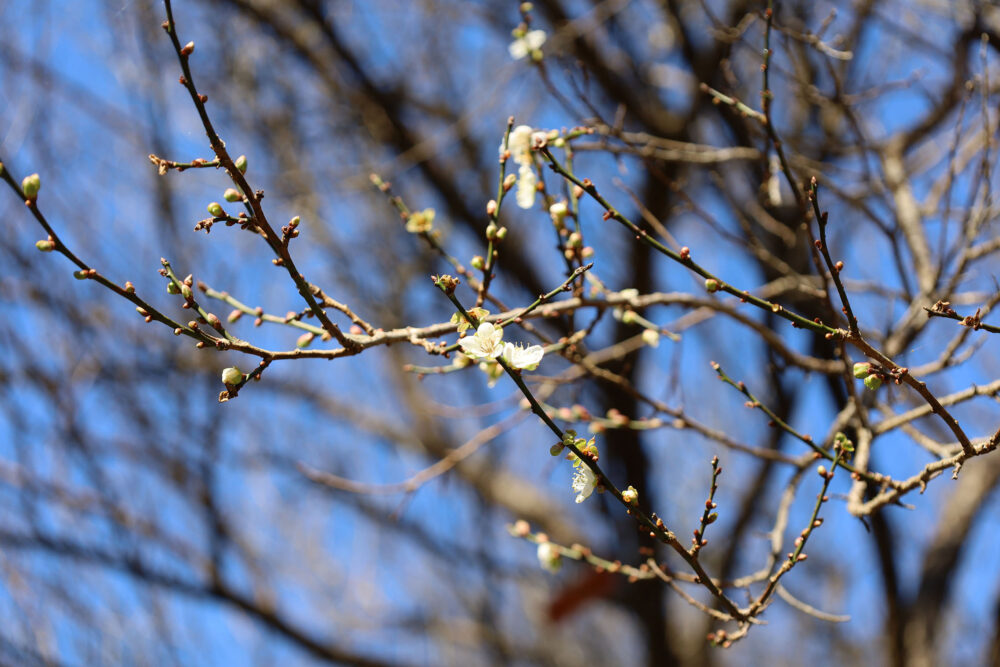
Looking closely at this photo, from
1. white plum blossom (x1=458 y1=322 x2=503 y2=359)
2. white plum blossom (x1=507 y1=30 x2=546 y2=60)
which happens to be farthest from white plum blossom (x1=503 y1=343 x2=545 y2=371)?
white plum blossom (x1=507 y1=30 x2=546 y2=60)

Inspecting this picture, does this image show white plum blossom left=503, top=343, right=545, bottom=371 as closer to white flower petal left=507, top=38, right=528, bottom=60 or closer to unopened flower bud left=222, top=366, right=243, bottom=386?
unopened flower bud left=222, top=366, right=243, bottom=386

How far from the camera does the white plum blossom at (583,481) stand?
118cm

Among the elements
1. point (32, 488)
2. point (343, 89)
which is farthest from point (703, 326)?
point (32, 488)

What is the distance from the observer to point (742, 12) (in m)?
3.65

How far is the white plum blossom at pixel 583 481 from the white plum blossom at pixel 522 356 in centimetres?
17

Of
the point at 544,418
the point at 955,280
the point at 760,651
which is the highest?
the point at 760,651

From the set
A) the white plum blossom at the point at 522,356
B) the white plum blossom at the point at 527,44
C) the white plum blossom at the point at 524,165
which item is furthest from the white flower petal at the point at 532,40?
the white plum blossom at the point at 522,356

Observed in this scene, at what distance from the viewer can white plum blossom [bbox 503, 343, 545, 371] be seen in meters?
1.15

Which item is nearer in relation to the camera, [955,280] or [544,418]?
[544,418]

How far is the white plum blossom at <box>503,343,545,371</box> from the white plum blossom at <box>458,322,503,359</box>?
0.05 m

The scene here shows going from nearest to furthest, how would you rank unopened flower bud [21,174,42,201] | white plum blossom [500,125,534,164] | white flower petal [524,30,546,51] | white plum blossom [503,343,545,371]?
unopened flower bud [21,174,42,201], white plum blossom [503,343,545,371], white plum blossom [500,125,534,164], white flower petal [524,30,546,51]

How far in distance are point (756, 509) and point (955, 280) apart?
9.18ft

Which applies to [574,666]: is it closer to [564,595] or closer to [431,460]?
[564,595]

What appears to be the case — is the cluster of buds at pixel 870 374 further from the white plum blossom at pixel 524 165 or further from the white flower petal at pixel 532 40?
the white flower petal at pixel 532 40
